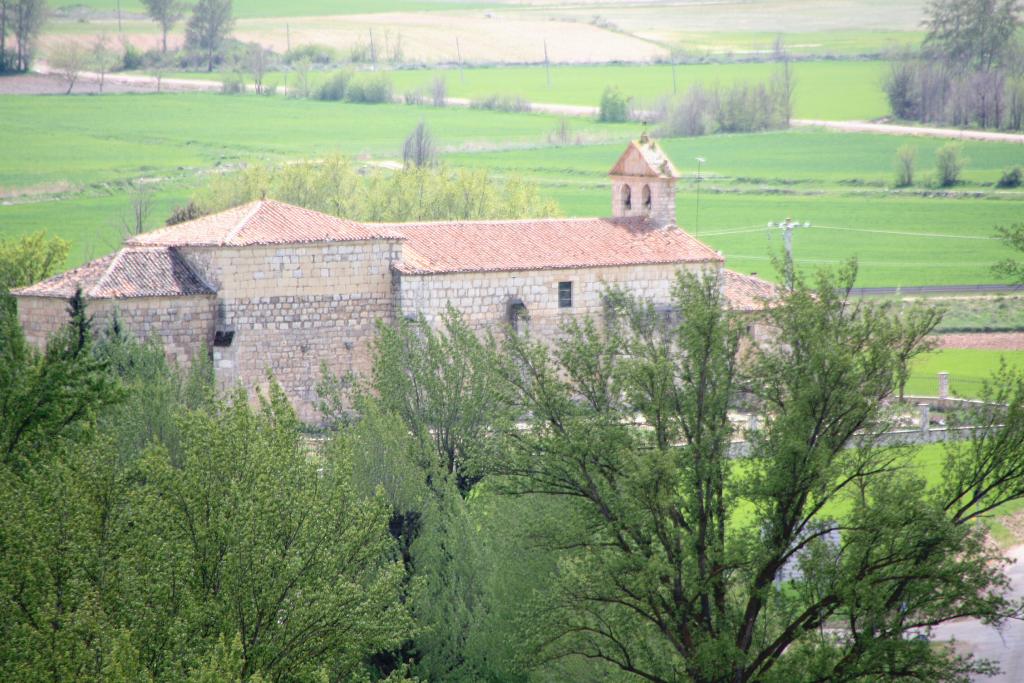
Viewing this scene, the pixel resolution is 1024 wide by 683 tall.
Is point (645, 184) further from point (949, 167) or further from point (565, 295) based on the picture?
point (949, 167)

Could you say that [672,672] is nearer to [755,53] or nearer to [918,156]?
[918,156]

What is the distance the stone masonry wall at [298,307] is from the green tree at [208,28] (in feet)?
243

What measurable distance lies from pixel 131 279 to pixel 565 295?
10.2 meters

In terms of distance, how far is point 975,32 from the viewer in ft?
344

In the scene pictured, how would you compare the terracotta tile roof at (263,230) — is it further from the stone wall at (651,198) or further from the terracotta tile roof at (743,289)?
the terracotta tile roof at (743,289)

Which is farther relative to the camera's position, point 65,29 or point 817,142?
point 65,29

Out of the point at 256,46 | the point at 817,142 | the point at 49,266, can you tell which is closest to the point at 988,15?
the point at 817,142

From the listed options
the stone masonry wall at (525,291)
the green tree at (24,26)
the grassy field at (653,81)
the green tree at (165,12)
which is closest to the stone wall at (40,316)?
the stone masonry wall at (525,291)

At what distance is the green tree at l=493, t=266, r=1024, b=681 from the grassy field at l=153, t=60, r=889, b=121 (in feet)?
264

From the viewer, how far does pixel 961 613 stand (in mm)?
21078

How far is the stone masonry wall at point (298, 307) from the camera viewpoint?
40188 millimetres

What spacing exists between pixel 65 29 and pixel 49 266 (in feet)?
224

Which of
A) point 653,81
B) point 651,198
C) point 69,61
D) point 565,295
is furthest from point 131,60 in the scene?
point 565,295

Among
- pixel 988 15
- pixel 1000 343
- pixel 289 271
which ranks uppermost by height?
pixel 988 15
